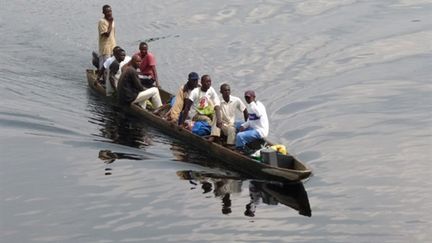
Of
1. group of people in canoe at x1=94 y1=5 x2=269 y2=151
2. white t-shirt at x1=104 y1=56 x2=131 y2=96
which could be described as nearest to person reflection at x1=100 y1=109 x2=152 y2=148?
group of people in canoe at x1=94 y1=5 x2=269 y2=151

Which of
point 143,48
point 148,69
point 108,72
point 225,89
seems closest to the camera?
point 225,89

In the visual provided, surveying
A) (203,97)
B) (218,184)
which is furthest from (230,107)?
(218,184)

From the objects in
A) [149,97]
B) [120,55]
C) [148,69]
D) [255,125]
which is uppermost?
[120,55]

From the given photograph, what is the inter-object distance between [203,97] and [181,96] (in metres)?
0.71

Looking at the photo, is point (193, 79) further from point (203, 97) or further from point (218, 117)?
point (218, 117)

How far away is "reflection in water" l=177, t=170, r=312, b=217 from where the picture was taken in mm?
15219

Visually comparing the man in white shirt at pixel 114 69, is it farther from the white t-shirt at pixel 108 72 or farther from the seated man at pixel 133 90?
the seated man at pixel 133 90

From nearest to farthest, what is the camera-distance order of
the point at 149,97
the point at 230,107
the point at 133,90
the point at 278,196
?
1. the point at 278,196
2. the point at 230,107
3. the point at 149,97
4. the point at 133,90

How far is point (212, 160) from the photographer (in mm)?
17344

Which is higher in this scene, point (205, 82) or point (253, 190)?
point (205, 82)

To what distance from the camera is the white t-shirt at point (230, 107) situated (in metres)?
17.1

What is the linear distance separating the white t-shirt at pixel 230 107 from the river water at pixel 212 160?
1032 mm

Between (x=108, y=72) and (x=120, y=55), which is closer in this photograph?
(x=120, y=55)

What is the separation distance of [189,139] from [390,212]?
17.3 ft
